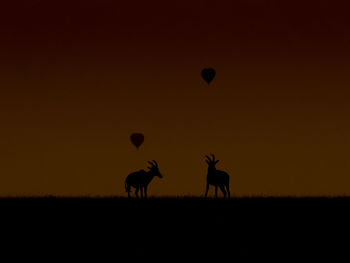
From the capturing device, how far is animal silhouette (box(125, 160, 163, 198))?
34.4m

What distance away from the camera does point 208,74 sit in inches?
1471
